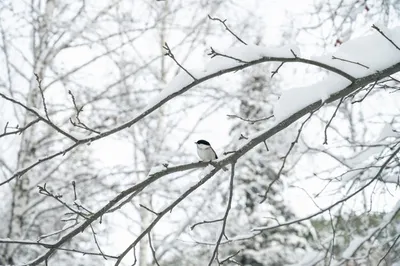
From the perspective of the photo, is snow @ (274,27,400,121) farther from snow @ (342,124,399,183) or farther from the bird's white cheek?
snow @ (342,124,399,183)

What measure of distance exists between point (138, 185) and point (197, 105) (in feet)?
17.8

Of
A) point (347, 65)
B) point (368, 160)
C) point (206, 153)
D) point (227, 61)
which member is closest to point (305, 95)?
point (347, 65)

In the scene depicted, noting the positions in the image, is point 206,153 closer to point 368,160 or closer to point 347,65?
point 347,65

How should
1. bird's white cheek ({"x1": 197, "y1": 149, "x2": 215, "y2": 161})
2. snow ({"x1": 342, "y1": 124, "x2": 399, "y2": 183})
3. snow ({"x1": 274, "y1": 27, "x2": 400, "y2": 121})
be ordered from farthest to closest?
1. snow ({"x1": 342, "y1": 124, "x2": 399, "y2": 183})
2. bird's white cheek ({"x1": 197, "y1": 149, "x2": 215, "y2": 161})
3. snow ({"x1": 274, "y1": 27, "x2": 400, "y2": 121})

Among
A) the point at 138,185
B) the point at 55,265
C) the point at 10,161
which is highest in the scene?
the point at 10,161

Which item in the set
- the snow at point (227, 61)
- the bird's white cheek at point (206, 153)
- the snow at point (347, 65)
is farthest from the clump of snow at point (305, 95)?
the bird's white cheek at point (206, 153)

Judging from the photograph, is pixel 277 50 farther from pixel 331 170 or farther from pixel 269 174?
pixel 269 174

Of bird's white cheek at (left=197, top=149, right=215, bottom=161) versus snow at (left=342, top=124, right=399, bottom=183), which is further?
snow at (left=342, top=124, right=399, bottom=183)

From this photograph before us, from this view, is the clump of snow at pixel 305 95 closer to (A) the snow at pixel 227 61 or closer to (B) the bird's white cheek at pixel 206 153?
(A) the snow at pixel 227 61

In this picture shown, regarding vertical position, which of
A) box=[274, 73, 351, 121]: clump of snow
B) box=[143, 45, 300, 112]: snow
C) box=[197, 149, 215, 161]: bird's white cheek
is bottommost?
box=[274, 73, 351, 121]: clump of snow

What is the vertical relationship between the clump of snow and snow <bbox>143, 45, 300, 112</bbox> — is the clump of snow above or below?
below

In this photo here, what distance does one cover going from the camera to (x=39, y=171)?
6.46 meters

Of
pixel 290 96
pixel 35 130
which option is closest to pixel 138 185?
pixel 290 96

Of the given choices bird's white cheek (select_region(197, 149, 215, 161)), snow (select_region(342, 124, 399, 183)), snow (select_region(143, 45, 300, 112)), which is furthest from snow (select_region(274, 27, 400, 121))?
snow (select_region(342, 124, 399, 183))
